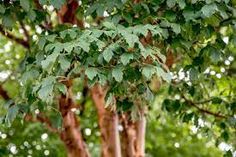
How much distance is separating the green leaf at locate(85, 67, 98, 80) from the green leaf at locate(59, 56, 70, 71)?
10cm

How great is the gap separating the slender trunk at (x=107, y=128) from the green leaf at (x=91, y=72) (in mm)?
2727

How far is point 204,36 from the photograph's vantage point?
2.77m

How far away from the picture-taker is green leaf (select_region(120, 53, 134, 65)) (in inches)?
88.3

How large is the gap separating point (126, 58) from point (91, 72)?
18 cm

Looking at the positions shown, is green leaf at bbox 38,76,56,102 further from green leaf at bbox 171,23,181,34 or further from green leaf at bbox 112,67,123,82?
green leaf at bbox 171,23,181,34

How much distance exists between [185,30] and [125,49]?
0.51 meters

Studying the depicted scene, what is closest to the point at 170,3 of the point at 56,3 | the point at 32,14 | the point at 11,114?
the point at 56,3

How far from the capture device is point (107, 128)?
5.16 metres

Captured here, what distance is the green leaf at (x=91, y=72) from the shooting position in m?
2.26

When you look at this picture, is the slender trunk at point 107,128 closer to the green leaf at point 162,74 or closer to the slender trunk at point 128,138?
the slender trunk at point 128,138

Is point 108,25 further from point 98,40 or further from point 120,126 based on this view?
point 120,126

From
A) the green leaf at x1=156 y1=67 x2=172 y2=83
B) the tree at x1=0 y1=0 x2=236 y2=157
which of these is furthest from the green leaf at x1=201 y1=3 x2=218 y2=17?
the green leaf at x1=156 y1=67 x2=172 y2=83

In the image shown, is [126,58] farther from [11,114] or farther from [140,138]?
[140,138]

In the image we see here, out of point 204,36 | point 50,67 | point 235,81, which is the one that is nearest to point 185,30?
point 204,36
